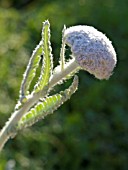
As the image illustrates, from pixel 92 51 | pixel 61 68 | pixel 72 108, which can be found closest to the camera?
pixel 92 51

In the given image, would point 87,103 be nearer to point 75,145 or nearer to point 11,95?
point 75,145

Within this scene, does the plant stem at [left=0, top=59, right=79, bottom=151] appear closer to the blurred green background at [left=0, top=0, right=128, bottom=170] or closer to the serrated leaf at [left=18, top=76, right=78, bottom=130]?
the serrated leaf at [left=18, top=76, right=78, bottom=130]

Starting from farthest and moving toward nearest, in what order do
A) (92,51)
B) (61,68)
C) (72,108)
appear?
(72,108)
(61,68)
(92,51)

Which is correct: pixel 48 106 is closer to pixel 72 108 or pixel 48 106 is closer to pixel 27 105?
pixel 27 105

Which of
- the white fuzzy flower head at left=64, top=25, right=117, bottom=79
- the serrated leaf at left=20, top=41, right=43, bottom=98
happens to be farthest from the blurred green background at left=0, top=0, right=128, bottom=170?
the white fuzzy flower head at left=64, top=25, right=117, bottom=79

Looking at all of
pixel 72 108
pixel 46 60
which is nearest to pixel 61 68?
pixel 46 60

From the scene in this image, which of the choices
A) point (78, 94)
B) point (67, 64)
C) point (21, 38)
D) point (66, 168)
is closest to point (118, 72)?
point (78, 94)

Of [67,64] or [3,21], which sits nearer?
[67,64]
